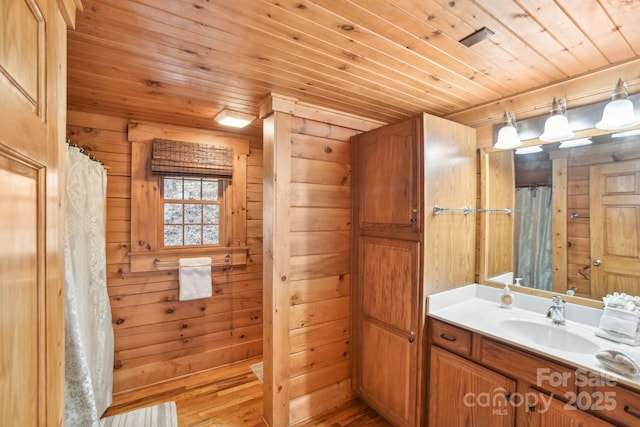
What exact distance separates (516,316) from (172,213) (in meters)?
2.79

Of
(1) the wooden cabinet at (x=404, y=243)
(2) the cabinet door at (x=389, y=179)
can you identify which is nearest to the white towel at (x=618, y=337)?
(1) the wooden cabinet at (x=404, y=243)

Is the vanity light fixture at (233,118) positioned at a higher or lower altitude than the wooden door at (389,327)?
higher

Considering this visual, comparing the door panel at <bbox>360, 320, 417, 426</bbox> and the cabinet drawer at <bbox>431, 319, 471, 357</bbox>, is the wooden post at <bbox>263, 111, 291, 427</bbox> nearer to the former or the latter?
the door panel at <bbox>360, 320, 417, 426</bbox>

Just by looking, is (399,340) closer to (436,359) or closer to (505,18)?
(436,359)

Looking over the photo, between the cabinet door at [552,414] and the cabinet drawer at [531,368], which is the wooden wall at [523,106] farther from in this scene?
the cabinet door at [552,414]

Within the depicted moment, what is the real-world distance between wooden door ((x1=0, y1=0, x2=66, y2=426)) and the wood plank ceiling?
17.5 inches

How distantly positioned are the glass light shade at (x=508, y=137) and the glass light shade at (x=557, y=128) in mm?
159

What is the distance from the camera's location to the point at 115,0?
1059 mm

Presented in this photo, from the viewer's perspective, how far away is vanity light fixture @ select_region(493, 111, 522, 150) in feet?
6.06

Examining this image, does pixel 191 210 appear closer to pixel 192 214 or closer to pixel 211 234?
pixel 192 214

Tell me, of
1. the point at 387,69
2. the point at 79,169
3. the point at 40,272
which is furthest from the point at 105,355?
the point at 387,69

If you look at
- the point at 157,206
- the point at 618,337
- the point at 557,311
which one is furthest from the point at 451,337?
the point at 157,206

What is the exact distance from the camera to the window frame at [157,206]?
2449mm

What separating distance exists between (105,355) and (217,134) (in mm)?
2002
